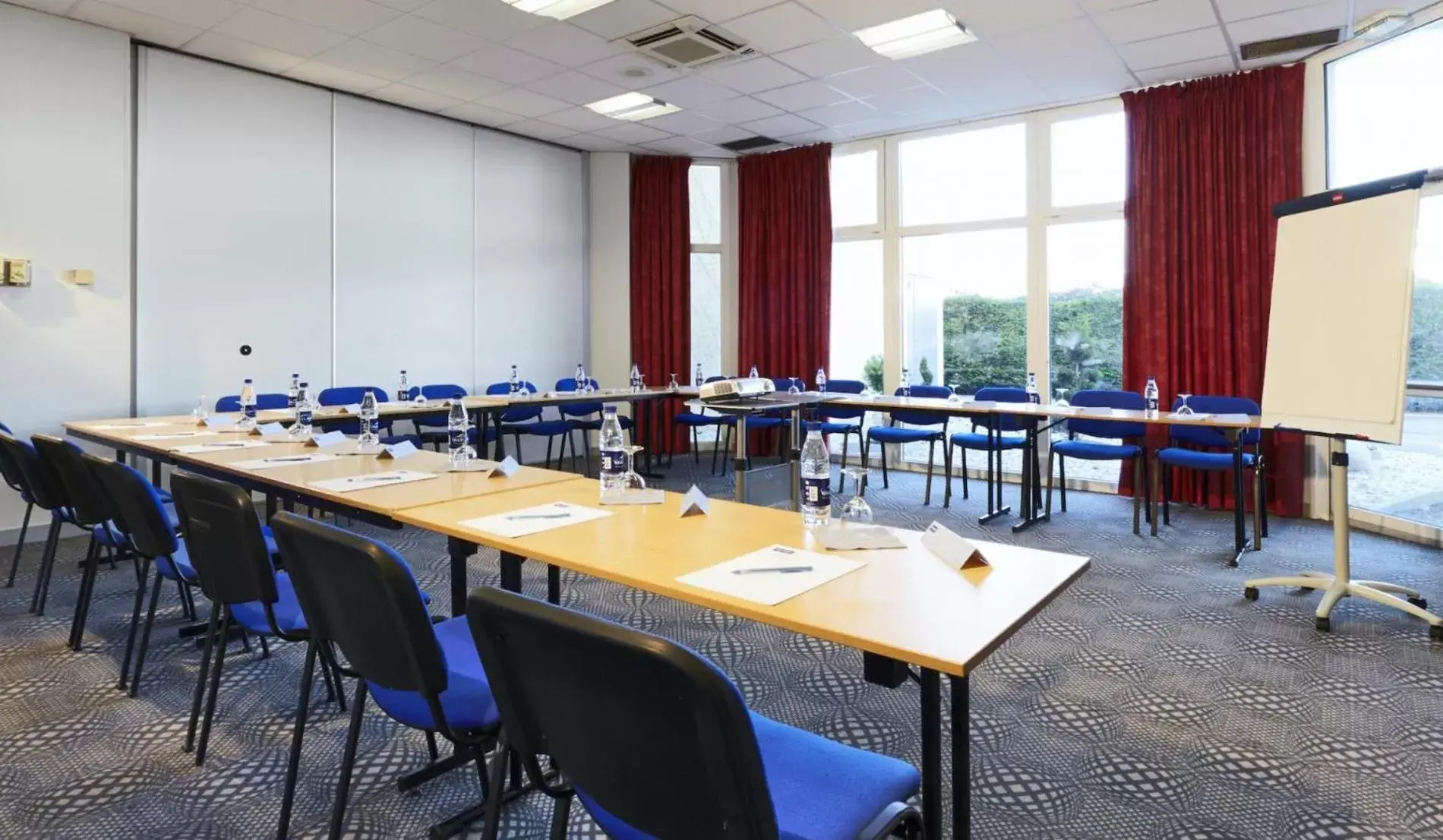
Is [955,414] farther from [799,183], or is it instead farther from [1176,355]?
[799,183]

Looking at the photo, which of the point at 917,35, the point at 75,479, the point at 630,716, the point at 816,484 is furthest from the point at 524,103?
the point at 630,716

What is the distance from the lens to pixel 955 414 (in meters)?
5.38

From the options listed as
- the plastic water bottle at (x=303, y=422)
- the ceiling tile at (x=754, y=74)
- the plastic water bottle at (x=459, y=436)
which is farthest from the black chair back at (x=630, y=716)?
the ceiling tile at (x=754, y=74)

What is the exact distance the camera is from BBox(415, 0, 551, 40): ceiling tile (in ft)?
14.9

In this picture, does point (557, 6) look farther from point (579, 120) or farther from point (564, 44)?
point (579, 120)

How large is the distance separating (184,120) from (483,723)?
18.3 feet

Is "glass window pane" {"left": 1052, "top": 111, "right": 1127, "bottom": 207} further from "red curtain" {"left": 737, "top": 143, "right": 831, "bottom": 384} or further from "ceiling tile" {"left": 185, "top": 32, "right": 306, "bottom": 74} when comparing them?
"ceiling tile" {"left": 185, "top": 32, "right": 306, "bottom": 74}

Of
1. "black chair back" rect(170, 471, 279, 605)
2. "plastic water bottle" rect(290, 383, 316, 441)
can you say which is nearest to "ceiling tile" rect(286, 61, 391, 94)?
"plastic water bottle" rect(290, 383, 316, 441)

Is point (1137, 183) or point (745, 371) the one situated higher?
point (1137, 183)

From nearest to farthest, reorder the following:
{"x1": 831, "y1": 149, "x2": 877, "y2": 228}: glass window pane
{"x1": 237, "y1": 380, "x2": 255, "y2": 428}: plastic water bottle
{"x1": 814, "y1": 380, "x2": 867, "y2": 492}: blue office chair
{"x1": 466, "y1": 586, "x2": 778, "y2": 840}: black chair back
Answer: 1. {"x1": 466, "y1": 586, "x2": 778, "y2": 840}: black chair back
2. {"x1": 237, "y1": 380, "x2": 255, "y2": 428}: plastic water bottle
3. {"x1": 814, "y1": 380, "x2": 867, "y2": 492}: blue office chair
4. {"x1": 831, "y1": 149, "x2": 877, "y2": 228}: glass window pane

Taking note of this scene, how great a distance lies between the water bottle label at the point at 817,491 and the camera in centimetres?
199

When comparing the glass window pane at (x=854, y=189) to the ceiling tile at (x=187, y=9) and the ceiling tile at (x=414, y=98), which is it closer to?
the ceiling tile at (x=414, y=98)

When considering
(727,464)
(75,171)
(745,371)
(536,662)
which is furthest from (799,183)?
(536,662)

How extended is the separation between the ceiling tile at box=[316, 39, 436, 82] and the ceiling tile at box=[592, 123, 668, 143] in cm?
192
